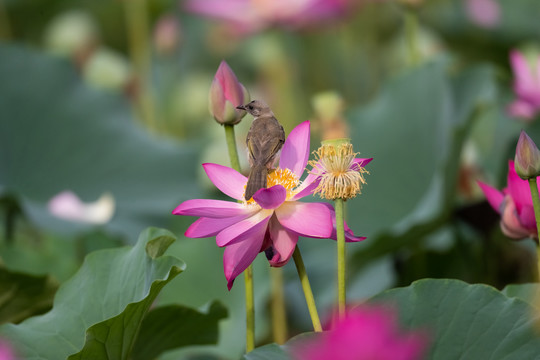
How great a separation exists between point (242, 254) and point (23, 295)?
0.98 feet

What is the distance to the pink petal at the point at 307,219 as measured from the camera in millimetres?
487

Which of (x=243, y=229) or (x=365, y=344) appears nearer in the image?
(x=365, y=344)

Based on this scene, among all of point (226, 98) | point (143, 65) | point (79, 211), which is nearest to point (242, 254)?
point (226, 98)

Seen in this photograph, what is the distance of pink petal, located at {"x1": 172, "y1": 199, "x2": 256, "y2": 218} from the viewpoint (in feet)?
1.62

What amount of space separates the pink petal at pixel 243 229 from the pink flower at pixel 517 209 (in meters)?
0.18

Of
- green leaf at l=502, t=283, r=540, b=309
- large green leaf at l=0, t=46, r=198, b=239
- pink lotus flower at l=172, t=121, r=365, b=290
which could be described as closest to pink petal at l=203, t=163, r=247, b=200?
pink lotus flower at l=172, t=121, r=365, b=290

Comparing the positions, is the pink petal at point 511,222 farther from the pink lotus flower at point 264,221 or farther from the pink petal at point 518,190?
the pink lotus flower at point 264,221

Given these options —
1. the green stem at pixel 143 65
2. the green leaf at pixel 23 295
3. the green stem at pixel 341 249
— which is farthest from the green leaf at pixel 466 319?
the green stem at pixel 143 65

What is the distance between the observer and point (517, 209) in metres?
0.58

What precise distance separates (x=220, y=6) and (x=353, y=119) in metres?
Answer: 0.75

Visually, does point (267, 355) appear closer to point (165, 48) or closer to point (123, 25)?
point (165, 48)

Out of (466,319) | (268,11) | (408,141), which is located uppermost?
(268,11)

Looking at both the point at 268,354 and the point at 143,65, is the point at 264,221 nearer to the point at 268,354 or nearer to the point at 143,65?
the point at 268,354

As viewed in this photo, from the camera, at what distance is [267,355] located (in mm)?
475
